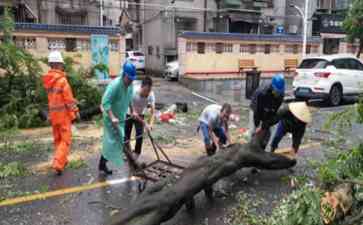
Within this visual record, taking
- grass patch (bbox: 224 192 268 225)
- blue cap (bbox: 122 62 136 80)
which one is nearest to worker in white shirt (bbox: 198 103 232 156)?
grass patch (bbox: 224 192 268 225)

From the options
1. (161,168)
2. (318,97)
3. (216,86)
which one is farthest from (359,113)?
(216,86)

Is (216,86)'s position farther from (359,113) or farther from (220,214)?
(359,113)

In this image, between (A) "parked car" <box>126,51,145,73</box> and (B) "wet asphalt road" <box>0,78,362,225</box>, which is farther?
(A) "parked car" <box>126,51,145,73</box>

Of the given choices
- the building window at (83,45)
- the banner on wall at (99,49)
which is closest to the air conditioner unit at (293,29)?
the banner on wall at (99,49)

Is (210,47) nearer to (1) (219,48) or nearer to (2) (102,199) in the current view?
(1) (219,48)

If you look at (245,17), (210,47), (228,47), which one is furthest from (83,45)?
(245,17)

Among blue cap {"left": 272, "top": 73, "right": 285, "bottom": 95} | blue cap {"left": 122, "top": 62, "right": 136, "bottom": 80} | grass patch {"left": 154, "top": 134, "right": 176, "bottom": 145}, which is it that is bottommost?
grass patch {"left": 154, "top": 134, "right": 176, "bottom": 145}

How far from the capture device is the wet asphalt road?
4086 millimetres

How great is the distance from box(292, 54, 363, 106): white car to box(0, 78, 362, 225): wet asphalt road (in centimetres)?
663

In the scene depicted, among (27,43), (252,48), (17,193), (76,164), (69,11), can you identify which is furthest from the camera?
(69,11)

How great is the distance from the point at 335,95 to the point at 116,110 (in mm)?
9786

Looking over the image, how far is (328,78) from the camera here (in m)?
12.5

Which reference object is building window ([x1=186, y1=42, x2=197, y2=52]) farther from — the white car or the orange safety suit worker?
the orange safety suit worker

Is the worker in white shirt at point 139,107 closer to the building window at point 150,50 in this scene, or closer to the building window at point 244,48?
the building window at point 244,48
